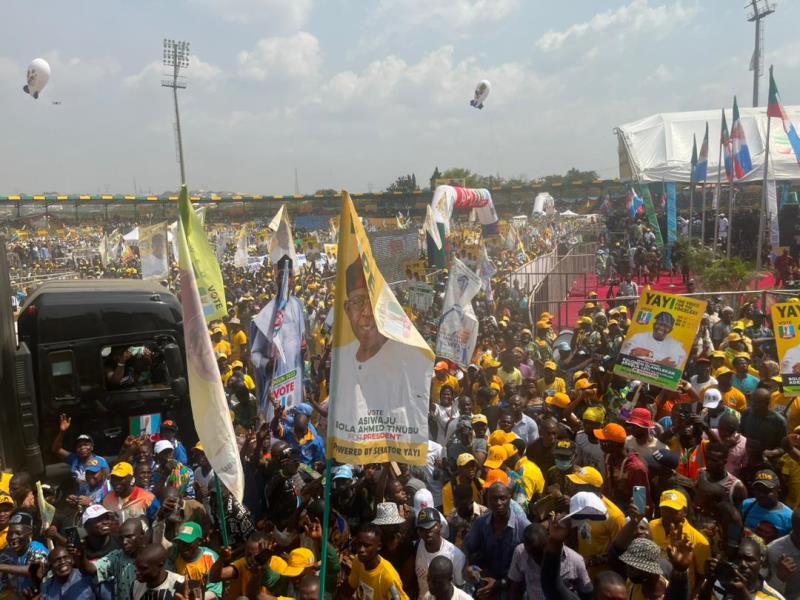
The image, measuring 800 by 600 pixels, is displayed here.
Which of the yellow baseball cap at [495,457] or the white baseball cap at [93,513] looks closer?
the white baseball cap at [93,513]

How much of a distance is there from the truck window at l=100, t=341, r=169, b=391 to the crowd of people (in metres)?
0.64

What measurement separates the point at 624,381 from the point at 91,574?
542cm

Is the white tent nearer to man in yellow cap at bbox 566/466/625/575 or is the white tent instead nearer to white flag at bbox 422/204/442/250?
white flag at bbox 422/204/442/250

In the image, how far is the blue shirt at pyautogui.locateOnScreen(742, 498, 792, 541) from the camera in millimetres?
4285

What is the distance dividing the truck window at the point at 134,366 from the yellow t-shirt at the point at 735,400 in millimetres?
5673

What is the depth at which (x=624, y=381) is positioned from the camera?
758 cm

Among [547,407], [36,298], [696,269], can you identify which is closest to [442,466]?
[547,407]

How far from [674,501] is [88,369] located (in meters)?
5.77

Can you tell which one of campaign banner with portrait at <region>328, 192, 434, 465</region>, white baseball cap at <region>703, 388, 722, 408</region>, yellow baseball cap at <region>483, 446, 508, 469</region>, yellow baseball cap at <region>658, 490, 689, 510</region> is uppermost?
campaign banner with portrait at <region>328, 192, 434, 465</region>

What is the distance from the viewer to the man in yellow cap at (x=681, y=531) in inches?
155

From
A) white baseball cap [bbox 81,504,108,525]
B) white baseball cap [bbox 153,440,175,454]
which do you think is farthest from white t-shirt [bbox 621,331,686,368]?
white baseball cap [bbox 81,504,108,525]

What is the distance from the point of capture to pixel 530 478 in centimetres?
524

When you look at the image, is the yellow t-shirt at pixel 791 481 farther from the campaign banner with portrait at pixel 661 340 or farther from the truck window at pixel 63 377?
the truck window at pixel 63 377

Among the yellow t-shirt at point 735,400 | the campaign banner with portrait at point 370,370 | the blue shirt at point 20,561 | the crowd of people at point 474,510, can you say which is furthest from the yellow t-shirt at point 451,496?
the yellow t-shirt at point 735,400
